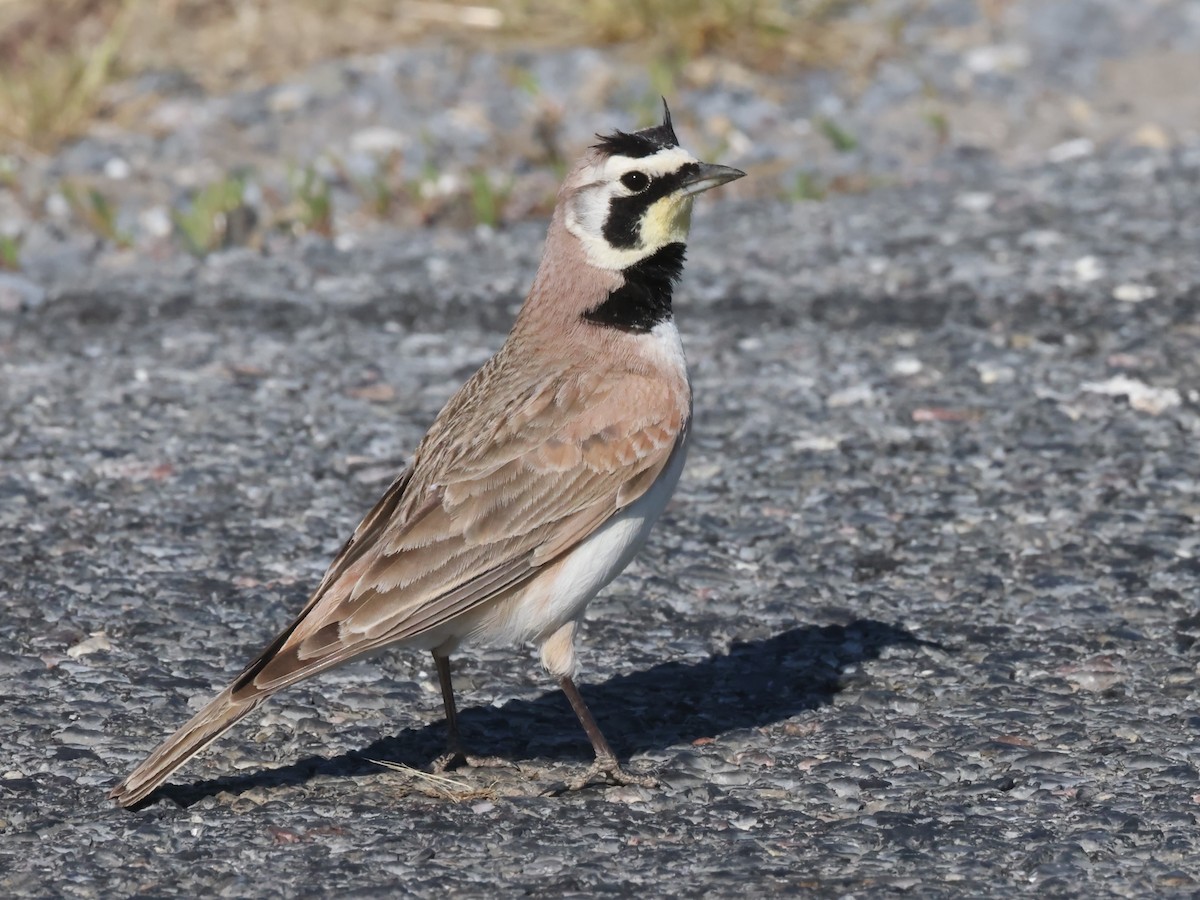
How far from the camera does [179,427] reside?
→ 7.19m

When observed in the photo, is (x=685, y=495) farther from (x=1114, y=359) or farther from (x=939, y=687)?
(x=1114, y=359)

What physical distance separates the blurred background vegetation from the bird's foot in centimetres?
725

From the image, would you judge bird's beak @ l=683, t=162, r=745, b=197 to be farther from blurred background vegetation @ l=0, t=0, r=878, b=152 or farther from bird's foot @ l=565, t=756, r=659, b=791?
blurred background vegetation @ l=0, t=0, r=878, b=152

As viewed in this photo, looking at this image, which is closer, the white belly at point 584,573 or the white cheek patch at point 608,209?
the white belly at point 584,573

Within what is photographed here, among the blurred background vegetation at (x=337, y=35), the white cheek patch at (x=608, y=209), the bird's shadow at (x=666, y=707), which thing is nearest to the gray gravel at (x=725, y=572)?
the bird's shadow at (x=666, y=707)

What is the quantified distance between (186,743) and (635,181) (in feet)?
6.33

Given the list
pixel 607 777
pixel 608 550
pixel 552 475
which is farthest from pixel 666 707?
pixel 552 475

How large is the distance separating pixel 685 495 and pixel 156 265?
369 cm

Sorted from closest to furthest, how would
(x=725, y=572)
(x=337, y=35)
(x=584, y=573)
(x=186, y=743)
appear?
(x=186, y=743) < (x=584, y=573) < (x=725, y=572) < (x=337, y=35)

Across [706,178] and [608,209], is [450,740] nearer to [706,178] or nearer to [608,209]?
[608,209]

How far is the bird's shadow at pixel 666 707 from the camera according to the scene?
16.4ft

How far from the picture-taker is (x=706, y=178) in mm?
4945

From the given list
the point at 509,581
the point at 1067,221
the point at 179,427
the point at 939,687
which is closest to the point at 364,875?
the point at 509,581

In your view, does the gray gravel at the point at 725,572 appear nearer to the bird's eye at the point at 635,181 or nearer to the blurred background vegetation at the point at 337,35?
the bird's eye at the point at 635,181
